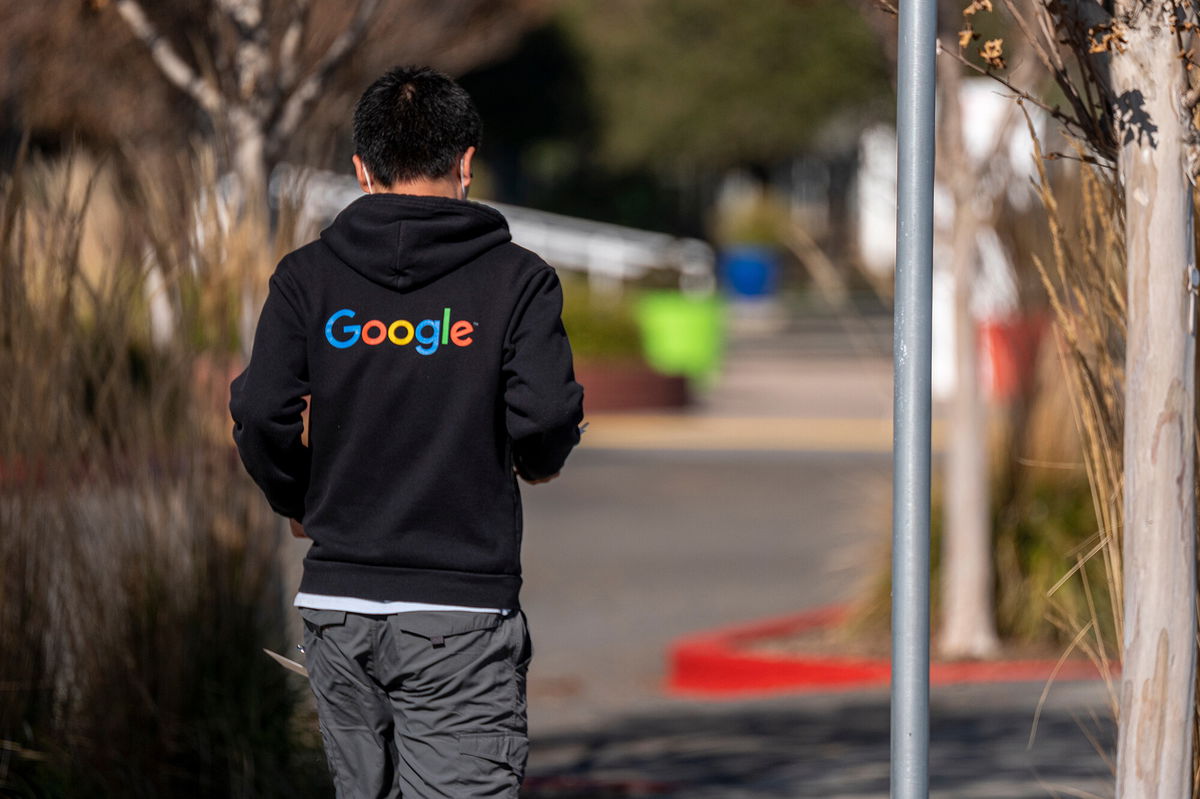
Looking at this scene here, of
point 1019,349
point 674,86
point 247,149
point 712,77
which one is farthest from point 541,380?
point 674,86

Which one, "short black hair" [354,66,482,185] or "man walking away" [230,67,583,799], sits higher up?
"short black hair" [354,66,482,185]

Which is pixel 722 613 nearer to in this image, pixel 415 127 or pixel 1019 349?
pixel 1019 349

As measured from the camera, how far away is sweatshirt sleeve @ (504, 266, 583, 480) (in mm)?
2988

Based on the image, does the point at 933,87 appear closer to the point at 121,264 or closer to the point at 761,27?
the point at 121,264

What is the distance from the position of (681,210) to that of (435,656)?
5022 cm

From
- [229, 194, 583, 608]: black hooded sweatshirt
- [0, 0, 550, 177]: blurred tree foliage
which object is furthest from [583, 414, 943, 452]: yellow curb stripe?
[229, 194, 583, 608]: black hooded sweatshirt

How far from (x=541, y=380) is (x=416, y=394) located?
0.22m

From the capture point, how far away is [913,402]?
9.73ft

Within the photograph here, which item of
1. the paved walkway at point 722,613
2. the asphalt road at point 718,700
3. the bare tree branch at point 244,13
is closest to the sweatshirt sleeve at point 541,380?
the asphalt road at point 718,700

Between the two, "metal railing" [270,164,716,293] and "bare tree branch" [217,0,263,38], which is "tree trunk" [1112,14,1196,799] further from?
"metal railing" [270,164,716,293]

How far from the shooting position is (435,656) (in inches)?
119

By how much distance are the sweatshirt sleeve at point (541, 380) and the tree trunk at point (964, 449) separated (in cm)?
526

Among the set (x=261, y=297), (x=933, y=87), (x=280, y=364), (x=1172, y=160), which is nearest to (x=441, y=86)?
(x=280, y=364)

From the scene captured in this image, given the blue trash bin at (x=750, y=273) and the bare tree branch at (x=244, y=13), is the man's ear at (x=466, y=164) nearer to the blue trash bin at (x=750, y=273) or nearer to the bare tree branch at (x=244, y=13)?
the bare tree branch at (x=244, y=13)
